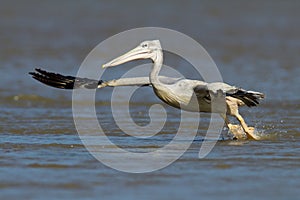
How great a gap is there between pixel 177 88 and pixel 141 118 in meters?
2.94

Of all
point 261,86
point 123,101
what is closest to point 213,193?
point 123,101

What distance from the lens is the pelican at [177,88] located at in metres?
11.1

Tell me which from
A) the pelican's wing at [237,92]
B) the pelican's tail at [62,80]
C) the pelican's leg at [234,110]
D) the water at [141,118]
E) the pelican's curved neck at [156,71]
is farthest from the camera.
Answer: the pelican's tail at [62,80]

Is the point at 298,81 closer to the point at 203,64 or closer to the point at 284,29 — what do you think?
the point at 203,64

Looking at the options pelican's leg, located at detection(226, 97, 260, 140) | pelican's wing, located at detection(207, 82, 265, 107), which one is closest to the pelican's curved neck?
pelican's wing, located at detection(207, 82, 265, 107)

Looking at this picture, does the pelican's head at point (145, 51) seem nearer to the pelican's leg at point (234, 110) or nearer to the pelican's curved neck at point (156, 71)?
the pelican's curved neck at point (156, 71)

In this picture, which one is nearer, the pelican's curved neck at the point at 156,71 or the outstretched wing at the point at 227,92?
the outstretched wing at the point at 227,92

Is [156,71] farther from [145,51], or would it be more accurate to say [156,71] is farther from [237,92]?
[237,92]

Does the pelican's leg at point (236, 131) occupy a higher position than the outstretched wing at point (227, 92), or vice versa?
the outstretched wing at point (227, 92)

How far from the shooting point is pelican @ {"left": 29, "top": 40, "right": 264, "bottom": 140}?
1112 centimetres

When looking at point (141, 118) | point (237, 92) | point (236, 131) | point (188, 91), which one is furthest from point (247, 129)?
point (141, 118)

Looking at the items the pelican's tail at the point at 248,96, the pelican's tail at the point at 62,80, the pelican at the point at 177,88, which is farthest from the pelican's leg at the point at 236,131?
the pelican's tail at the point at 62,80

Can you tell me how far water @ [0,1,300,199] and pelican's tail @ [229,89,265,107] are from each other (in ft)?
1.79

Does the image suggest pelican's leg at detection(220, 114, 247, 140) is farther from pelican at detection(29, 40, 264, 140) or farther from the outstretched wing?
the outstretched wing
